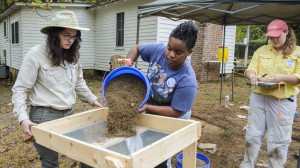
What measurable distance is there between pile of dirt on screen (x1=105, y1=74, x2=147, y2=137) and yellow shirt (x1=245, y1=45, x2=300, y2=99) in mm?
1491

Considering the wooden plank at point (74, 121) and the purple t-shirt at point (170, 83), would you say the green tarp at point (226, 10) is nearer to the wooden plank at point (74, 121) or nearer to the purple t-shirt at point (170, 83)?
the purple t-shirt at point (170, 83)

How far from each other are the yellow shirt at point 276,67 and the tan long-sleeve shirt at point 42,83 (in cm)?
197

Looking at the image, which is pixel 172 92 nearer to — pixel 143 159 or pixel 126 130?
pixel 126 130

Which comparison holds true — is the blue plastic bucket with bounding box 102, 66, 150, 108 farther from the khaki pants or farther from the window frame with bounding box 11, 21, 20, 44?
the window frame with bounding box 11, 21, 20, 44

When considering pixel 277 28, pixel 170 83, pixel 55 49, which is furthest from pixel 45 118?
pixel 277 28

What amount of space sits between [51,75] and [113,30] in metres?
9.19

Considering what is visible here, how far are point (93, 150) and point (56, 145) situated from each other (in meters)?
0.35

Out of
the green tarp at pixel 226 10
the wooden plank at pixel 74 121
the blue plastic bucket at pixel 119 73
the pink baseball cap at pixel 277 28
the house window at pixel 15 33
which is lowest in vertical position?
the wooden plank at pixel 74 121

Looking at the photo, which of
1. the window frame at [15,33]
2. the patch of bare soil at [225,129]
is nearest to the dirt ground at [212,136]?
the patch of bare soil at [225,129]

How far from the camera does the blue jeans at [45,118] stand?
199cm

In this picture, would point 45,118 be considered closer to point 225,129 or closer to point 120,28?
point 225,129

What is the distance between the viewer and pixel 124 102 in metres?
1.99

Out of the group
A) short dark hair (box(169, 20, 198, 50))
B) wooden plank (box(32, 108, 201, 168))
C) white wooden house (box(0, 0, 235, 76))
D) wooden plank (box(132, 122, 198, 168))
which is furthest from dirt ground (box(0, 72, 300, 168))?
white wooden house (box(0, 0, 235, 76))

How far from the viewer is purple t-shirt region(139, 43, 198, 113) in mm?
1926
